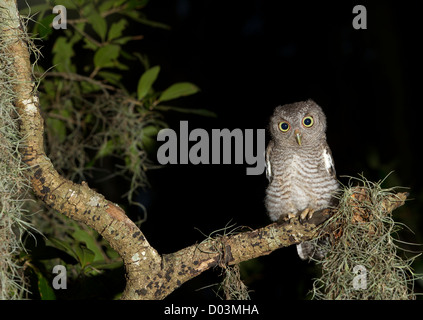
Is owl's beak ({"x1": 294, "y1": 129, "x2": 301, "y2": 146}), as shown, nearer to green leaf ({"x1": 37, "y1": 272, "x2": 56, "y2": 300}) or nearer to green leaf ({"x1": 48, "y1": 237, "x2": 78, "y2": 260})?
green leaf ({"x1": 48, "y1": 237, "x2": 78, "y2": 260})

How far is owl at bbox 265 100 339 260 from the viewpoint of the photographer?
232 centimetres

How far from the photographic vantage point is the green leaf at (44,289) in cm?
186

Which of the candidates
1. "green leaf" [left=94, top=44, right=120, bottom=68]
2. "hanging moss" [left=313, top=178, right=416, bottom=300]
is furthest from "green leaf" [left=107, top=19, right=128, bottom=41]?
"hanging moss" [left=313, top=178, right=416, bottom=300]

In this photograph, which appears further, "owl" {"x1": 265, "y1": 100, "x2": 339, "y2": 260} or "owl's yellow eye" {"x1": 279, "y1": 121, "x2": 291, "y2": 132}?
"owl's yellow eye" {"x1": 279, "y1": 121, "x2": 291, "y2": 132}

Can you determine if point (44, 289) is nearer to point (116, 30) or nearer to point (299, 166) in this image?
point (299, 166)

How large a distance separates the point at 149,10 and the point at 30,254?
7.75 ft

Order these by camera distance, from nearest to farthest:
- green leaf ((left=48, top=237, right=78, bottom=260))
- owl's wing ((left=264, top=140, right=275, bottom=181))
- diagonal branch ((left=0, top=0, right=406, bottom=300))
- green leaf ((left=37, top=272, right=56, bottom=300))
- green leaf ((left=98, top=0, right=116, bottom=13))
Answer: diagonal branch ((left=0, top=0, right=406, bottom=300)), green leaf ((left=37, top=272, right=56, bottom=300)), green leaf ((left=48, top=237, right=78, bottom=260)), owl's wing ((left=264, top=140, right=275, bottom=181)), green leaf ((left=98, top=0, right=116, bottom=13))

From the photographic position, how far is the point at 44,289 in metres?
1.87

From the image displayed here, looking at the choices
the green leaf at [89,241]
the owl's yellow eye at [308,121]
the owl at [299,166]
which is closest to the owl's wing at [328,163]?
the owl at [299,166]

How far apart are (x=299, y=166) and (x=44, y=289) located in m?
1.32

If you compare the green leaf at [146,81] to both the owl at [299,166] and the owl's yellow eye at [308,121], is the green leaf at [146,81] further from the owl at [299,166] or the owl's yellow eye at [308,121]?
the owl's yellow eye at [308,121]

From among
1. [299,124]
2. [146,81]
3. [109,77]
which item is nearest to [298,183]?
[299,124]

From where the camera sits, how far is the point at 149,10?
12.1 ft

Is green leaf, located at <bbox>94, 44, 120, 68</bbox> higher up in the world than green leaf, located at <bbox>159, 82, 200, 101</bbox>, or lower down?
higher up
